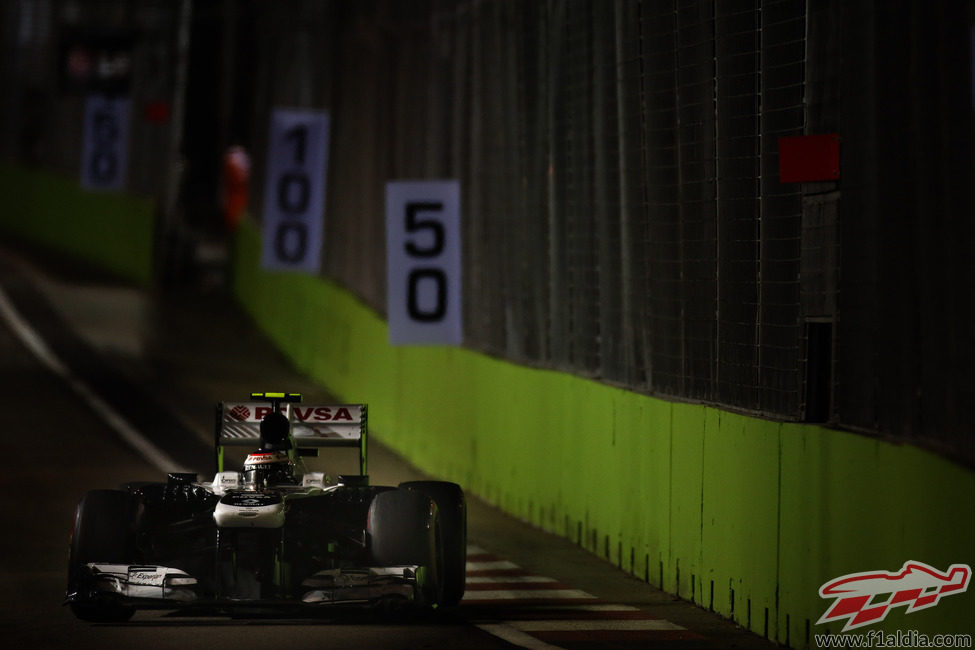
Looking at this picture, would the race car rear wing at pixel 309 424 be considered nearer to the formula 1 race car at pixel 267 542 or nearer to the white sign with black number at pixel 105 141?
the formula 1 race car at pixel 267 542

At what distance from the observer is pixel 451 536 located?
40.4 ft

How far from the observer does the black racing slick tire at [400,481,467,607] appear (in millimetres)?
12297

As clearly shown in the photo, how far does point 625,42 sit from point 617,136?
843 mm

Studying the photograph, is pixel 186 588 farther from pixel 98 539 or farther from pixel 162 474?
pixel 162 474

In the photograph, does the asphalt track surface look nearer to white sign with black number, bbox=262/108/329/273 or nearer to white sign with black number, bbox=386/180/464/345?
white sign with black number, bbox=386/180/464/345

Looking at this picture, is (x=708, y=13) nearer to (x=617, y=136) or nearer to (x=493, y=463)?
(x=617, y=136)

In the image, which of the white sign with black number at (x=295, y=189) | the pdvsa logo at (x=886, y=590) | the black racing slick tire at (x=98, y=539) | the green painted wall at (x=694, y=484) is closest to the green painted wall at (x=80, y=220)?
the white sign with black number at (x=295, y=189)

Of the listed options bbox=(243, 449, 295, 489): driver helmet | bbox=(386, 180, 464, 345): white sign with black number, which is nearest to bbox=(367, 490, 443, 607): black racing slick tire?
bbox=(243, 449, 295, 489): driver helmet

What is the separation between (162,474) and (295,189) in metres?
6.77

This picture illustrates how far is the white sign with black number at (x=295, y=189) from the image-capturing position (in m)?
26.2

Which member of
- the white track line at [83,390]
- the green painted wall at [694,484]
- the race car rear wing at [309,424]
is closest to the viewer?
the green painted wall at [694,484]

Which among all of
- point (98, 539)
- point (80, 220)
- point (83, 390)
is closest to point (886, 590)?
point (98, 539)

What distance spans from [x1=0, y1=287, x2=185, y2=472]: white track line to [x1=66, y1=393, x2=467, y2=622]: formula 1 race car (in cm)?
864

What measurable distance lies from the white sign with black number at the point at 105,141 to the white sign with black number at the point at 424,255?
74.7 ft
